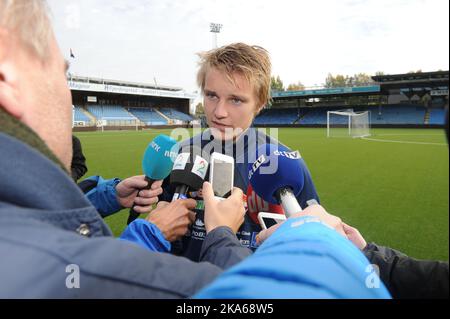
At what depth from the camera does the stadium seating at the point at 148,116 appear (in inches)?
1670

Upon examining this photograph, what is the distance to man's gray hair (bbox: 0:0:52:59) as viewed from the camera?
0.75 meters

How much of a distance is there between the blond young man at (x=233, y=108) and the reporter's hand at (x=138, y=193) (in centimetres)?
14

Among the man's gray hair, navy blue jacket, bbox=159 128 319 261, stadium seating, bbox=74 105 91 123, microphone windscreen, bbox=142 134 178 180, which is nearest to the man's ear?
the man's gray hair

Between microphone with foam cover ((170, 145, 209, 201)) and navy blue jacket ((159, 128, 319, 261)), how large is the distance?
109 mm

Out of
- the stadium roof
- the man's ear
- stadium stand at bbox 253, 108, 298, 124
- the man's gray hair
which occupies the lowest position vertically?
stadium stand at bbox 253, 108, 298, 124

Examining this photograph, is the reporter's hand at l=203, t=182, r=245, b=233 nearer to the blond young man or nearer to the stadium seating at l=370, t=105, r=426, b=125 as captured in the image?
the blond young man

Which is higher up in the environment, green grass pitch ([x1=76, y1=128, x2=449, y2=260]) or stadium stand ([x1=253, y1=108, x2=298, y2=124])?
stadium stand ([x1=253, y1=108, x2=298, y2=124])

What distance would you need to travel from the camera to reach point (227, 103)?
201 centimetres

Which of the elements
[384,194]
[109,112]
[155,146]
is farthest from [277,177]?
[109,112]

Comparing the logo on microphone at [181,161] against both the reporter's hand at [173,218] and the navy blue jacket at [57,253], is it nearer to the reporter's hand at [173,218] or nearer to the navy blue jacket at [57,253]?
the reporter's hand at [173,218]

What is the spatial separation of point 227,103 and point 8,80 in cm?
→ 138

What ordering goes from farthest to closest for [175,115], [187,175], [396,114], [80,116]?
[175,115] < [80,116] < [396,114] < [187,175]

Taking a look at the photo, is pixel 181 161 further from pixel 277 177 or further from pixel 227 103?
pixel 277 177
